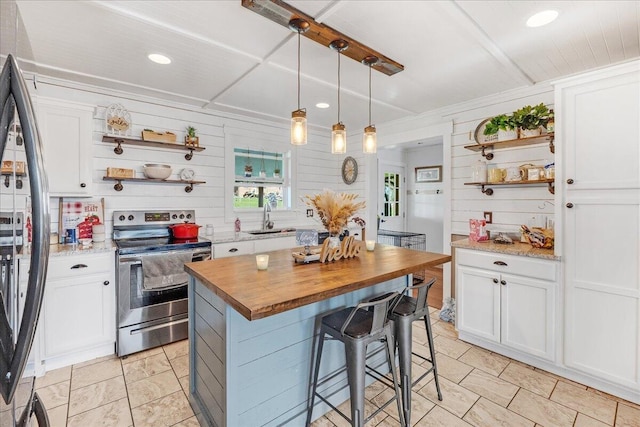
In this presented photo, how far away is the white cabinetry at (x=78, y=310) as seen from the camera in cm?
247

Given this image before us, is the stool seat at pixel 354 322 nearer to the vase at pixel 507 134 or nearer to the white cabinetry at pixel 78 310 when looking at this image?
the white cabinetry at pixel 78 310

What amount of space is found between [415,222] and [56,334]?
5755 millimetres

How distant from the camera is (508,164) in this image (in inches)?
128

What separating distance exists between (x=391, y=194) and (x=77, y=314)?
17.3 ft

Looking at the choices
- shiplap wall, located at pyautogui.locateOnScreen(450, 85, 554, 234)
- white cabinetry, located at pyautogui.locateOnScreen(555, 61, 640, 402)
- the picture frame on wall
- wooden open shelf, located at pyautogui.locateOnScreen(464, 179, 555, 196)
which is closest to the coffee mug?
wooden open shelf, located at pyautogui.locateOnScreen(464, 179, 555, 196)

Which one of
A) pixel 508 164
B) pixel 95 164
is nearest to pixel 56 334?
pixel 95 164

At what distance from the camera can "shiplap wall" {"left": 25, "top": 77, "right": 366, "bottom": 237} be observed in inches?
125

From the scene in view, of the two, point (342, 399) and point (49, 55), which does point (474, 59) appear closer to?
point (342, 399)

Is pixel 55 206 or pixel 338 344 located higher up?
pixel 55 206

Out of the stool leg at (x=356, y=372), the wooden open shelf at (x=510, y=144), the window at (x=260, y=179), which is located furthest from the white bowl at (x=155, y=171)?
the wooden open shelf at (x=510, y=144)

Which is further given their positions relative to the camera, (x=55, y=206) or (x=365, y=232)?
(x=365, y=232)

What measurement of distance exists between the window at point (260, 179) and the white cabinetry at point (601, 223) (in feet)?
10.8

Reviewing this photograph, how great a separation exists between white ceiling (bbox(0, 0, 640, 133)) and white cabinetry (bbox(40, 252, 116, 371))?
1.65m

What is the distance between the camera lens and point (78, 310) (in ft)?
8.49
